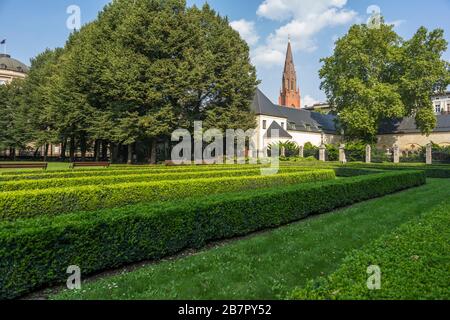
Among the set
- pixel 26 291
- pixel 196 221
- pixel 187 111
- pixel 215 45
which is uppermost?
pixel 215 45

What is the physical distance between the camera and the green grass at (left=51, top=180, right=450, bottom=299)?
461 centimetres

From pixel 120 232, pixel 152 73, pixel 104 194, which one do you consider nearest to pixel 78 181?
pixel 104 194

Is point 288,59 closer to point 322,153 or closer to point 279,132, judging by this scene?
point 279,132

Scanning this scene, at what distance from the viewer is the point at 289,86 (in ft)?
282

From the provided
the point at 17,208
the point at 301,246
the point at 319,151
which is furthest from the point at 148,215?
the point at 319,151

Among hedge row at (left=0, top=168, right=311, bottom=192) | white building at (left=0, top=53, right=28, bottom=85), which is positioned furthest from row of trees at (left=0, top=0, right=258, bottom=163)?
white building at (left=0, top=53, right=28, bottom=85)

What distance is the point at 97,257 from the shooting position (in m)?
5.63

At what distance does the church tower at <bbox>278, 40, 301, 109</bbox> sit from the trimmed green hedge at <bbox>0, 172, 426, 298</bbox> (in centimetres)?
7863

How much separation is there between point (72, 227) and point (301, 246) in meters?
4.47

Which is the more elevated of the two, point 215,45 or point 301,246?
point 215,45

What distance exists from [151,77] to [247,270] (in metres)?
26.1

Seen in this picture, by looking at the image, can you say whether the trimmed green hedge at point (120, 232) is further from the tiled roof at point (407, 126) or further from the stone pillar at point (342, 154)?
the tiled roof at point (407, 126)

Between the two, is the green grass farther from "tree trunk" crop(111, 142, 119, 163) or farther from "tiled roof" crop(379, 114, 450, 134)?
"tiled roof" crop(379, 114, 450, 134)

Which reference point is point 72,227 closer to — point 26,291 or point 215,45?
point 26,291
